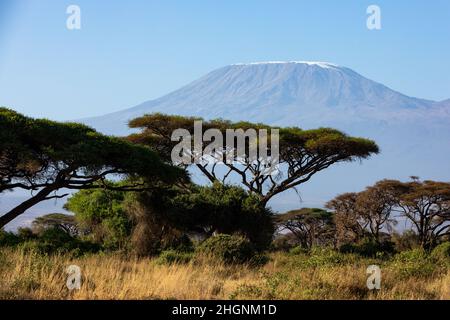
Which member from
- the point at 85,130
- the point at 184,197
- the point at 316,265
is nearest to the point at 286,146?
the point at 184,197

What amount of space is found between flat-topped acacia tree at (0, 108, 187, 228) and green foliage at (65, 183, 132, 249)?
3.92 m

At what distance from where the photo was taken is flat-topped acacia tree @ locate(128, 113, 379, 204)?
111ft

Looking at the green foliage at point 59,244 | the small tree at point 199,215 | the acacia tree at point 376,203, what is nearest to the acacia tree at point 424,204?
the acacia tree at point 376,203

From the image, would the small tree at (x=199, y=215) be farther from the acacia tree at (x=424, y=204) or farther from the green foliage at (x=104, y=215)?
the acacia tree at (x=424, y=204)

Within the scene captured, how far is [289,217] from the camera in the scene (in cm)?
5066

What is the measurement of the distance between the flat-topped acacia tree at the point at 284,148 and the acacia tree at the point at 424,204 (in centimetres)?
710

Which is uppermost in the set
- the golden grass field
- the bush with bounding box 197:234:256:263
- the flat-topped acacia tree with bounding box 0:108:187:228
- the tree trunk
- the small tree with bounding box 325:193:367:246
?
the flat-topped acacia tree with bounding box 0:108:187:228

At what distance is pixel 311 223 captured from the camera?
2002 inches

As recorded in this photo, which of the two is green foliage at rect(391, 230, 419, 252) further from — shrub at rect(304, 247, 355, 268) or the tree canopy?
shrub at rect(304, 247, 355, 268)

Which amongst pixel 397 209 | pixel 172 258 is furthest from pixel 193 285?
pixel 397 209

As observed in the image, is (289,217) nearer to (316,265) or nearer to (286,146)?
(286,146)

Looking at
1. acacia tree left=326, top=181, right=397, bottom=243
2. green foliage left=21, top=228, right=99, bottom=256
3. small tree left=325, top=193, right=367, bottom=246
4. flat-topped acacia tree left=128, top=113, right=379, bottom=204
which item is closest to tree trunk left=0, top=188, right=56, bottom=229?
green foliage left=21, top=228, right=99, bottom=256

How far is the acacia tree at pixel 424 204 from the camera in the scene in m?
39.8
